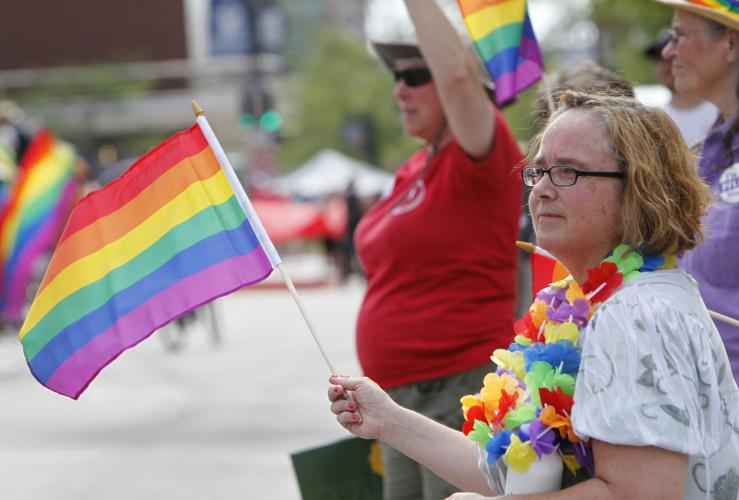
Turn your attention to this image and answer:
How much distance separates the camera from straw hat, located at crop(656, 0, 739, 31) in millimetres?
3400

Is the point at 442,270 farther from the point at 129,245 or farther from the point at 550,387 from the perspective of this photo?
the point at 550,387

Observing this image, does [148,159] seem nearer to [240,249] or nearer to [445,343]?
[240,249]

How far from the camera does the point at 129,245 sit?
3.14 meters

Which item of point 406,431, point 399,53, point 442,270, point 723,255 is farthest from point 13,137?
point 406,431

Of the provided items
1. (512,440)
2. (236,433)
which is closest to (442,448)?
(512,440)

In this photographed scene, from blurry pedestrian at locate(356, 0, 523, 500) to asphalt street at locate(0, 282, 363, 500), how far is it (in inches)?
116

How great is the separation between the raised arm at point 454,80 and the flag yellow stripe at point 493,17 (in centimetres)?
21

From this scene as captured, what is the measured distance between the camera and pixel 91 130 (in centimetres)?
6056

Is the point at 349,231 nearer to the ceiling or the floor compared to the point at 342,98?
nearer to the ceiling

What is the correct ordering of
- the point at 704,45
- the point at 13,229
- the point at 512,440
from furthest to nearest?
the point at 13,229 → the point at 704,45 → the point at 512,440

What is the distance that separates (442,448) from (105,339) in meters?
0.99

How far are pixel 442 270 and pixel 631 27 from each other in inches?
676

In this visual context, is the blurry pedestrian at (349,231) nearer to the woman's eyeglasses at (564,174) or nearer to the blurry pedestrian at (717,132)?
the blurry pedestrian at (717,132)

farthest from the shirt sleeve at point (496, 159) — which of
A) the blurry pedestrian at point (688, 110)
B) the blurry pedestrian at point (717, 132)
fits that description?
the blurry pedestrian at point (688, 110)
